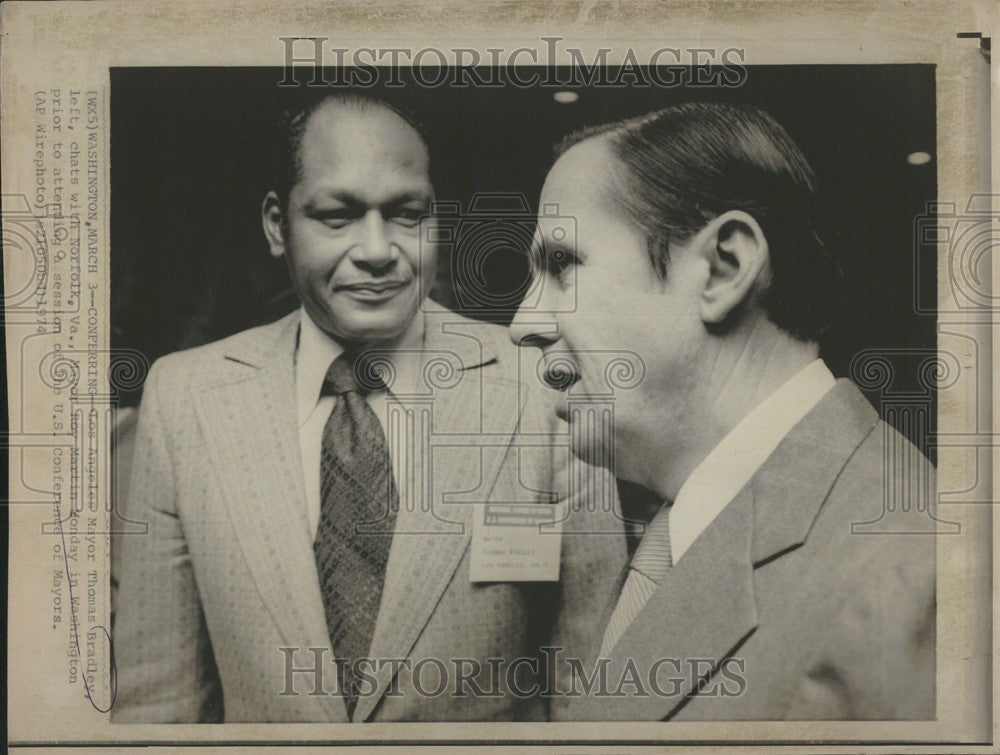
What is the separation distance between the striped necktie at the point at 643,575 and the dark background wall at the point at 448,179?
0.62 m

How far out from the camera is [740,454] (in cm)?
251

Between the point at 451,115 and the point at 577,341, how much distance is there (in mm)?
662

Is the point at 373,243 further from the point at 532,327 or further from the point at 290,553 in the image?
the point at 290,553

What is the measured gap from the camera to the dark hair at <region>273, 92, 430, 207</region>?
253cm

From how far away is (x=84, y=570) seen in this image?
2.58m

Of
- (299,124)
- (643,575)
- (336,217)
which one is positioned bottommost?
(643,575)

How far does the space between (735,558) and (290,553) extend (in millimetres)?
1110

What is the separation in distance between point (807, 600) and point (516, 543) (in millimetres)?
734

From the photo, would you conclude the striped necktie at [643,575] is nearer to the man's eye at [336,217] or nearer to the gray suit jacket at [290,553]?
the gray suit jacket at [290,553]

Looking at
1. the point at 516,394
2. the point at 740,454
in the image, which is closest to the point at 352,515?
the point at 516,394

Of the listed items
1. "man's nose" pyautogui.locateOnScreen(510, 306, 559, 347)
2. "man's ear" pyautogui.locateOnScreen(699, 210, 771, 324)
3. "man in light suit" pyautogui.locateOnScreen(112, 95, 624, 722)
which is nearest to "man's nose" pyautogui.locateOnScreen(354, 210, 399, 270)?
"man in light suit" pyautogui.locateOnScreen(112, 95, 624, 722)

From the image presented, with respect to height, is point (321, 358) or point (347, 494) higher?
point (321, 358)

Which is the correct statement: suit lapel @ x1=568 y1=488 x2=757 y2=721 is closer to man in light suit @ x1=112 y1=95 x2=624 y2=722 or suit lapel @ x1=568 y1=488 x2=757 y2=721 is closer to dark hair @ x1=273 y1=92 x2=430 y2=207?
man in light suit @ x1=112 y1=95 x2=624 y2=722

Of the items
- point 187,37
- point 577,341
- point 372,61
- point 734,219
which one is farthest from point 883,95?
point 187,37
